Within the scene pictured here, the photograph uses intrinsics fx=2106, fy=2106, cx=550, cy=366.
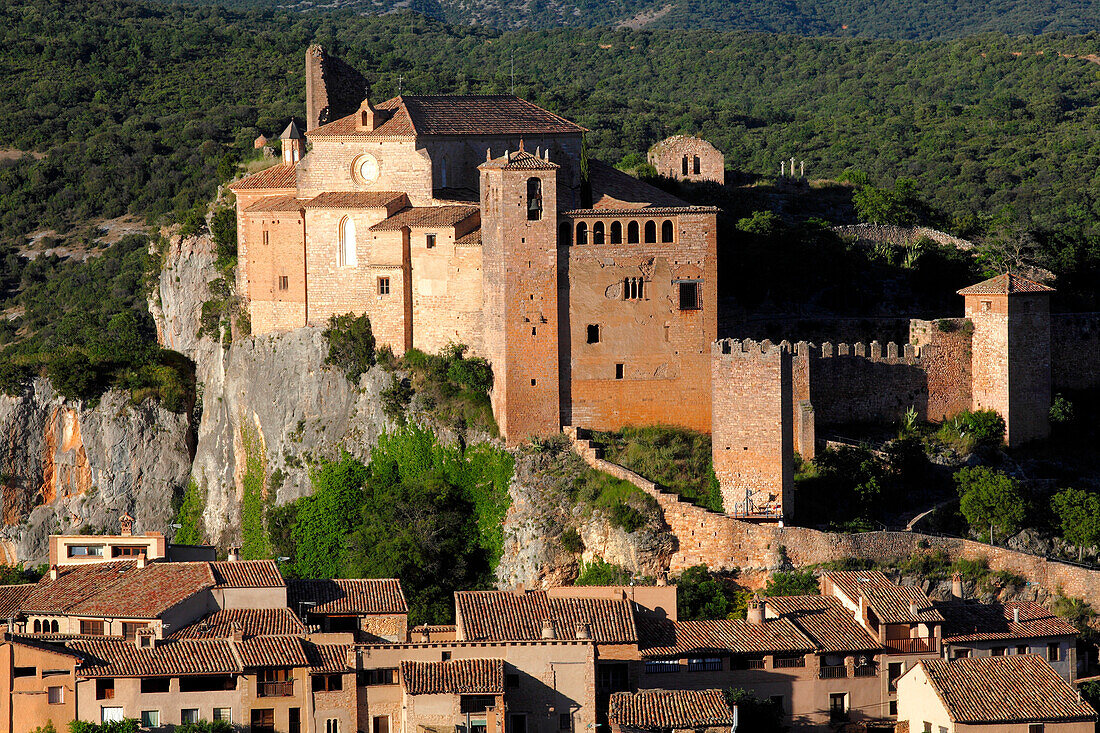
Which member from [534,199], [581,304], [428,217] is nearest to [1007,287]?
[581,304]

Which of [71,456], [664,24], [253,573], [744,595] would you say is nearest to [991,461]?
[744,595]

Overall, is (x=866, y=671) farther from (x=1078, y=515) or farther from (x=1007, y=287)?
(x=1007, y=287)

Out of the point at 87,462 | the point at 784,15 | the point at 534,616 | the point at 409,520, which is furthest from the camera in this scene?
the point at 784,15

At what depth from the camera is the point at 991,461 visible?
4791cm

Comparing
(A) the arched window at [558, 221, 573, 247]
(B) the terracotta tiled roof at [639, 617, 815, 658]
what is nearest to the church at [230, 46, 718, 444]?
(A) the arched window at [558, 221, 573, 247]

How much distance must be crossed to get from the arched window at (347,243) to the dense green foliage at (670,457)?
8556 mm

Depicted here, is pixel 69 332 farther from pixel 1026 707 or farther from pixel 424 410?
pixel 1026 707

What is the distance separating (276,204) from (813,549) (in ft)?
59.8

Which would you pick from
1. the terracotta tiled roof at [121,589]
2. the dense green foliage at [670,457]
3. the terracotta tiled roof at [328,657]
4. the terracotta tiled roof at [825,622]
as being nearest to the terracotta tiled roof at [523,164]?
the dense green foliage at [670,457]

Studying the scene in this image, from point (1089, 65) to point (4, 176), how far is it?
54702 millimetres

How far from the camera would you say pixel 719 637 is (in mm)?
40594

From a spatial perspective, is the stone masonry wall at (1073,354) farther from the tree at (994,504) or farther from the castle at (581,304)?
the tree at (994,504)

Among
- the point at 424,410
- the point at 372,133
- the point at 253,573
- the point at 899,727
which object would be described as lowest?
the point at 899,727

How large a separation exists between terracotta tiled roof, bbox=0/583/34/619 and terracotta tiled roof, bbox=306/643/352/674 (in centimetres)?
700
